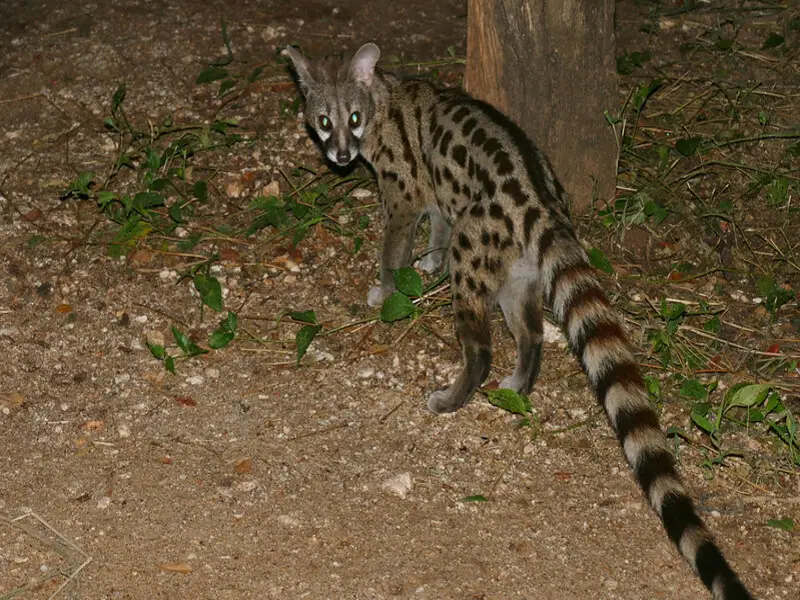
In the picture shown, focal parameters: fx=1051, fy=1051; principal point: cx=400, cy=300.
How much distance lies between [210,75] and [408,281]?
2.52 m

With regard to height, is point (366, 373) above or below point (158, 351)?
below

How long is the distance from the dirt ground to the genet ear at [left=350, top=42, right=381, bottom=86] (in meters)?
0.88

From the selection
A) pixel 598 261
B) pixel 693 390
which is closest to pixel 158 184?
pixel 598 261

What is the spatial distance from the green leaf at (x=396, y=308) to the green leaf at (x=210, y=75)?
8.16ft

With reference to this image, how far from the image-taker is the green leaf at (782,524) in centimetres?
420

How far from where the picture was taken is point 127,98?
693 cm

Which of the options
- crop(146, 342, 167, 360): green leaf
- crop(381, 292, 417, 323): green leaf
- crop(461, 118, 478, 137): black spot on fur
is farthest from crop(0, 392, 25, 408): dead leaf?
crop(461, 118, 478, 137): black spot on fur

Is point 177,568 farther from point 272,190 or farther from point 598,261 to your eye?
point 272,190

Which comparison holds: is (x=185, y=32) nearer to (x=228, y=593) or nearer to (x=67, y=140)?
(x=67, y=140)

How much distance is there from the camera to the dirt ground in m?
4.04

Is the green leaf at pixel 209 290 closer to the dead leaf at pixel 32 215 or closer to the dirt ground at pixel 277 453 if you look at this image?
the dirt ground at pixel 277 453

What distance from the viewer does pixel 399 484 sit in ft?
14.5

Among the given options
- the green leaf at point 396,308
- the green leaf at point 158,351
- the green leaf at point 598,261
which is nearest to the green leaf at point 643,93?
the green leaf at point 598,261

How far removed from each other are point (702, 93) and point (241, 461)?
153 inches
